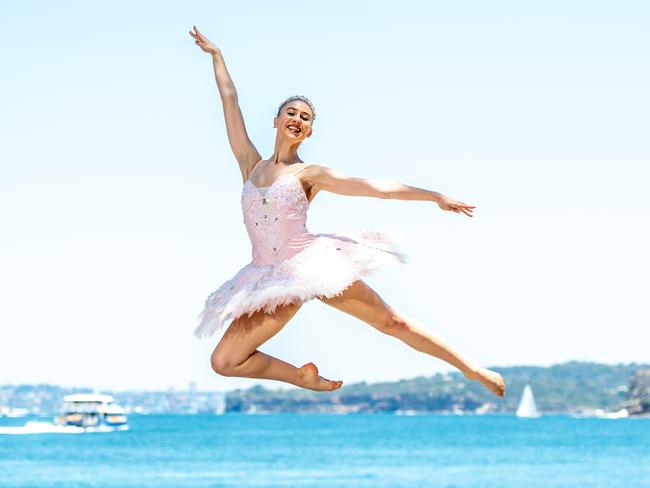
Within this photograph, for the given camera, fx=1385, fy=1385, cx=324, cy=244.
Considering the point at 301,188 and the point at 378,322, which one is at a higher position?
the point at 301,188

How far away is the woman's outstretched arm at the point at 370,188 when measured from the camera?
→ 7.12 meters

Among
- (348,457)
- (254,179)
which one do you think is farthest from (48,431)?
(254,179)

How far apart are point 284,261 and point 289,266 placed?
74mm

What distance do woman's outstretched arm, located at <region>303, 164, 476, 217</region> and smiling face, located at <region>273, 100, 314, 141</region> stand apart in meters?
0.20

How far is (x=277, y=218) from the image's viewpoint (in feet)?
25.2

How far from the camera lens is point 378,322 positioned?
780cm

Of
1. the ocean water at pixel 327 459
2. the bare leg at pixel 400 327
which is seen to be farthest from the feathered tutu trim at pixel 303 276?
the ocean water at pixel 327 459

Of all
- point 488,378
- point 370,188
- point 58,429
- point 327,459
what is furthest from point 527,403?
point 370,188

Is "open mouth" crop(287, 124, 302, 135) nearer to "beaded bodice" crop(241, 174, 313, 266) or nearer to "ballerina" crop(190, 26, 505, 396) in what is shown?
"ballerina" crop(190, 26, 505, 396)

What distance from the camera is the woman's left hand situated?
7090 millimetres

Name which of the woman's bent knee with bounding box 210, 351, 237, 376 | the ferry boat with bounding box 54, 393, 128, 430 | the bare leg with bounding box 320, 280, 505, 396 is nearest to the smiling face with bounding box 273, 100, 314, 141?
the bare leg with bounding box 320, 280, 505, 396

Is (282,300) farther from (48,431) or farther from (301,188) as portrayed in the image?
(48,431)

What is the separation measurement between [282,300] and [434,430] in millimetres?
127712

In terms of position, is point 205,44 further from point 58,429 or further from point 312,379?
point 58,429
